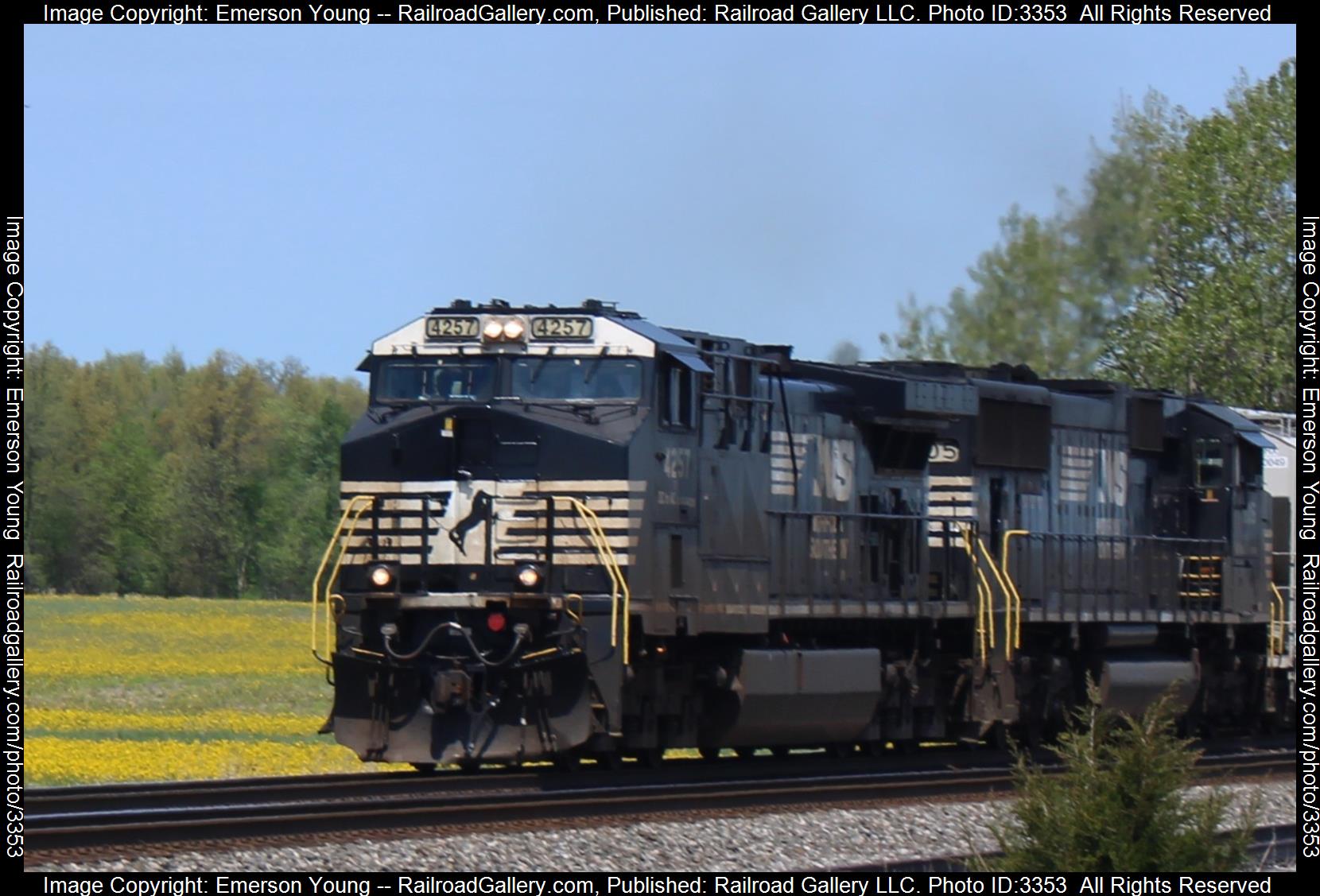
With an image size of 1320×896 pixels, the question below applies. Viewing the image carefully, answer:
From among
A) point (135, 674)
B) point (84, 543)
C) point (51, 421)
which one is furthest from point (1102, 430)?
point (51, 421)

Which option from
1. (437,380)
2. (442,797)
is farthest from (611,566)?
(437,380)

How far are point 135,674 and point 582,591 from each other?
17.9m

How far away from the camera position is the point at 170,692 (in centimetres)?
2661

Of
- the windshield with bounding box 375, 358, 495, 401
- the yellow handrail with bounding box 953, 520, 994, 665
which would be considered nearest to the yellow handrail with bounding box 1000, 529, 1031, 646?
the yellow handrail with bounding box 953, 520, 994, 665

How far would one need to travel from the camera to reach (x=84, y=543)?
66250 mm

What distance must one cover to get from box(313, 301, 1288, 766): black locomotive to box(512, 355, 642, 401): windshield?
2 centimetres

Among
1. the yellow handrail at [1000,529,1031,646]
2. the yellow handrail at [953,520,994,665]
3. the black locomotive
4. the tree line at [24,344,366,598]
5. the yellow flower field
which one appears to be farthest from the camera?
the tree line at [24,344,366,598]

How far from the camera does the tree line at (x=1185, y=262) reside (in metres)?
33.6

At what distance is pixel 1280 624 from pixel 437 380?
10567 mm

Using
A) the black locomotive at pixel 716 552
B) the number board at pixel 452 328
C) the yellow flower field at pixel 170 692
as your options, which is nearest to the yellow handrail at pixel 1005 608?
the black locomotive at pixel 716 552

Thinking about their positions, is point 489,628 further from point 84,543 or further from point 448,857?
point 84,543

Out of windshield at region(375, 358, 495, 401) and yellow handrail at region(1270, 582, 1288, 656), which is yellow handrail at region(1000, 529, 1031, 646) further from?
windshield at region(375, 358, 495, 401)

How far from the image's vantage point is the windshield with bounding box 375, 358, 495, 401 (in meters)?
14.0
